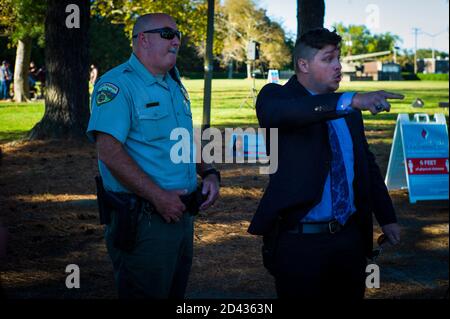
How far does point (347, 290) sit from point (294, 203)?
1.86 feet

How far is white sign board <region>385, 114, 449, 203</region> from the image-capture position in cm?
A: 907

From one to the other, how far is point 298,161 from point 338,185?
0.77 ft

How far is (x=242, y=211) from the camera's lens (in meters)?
8.40

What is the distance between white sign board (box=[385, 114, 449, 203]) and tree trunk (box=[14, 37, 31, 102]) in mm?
15197

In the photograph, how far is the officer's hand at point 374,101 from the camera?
8.82 feet

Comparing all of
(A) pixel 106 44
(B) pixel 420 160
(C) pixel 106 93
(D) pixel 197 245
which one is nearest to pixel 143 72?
(C) pixel 106 93

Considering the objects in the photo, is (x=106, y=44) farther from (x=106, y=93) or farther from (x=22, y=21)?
(x=106, y=93)

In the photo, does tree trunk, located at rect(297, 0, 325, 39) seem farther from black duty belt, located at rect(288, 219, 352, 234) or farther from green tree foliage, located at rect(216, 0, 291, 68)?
green tree foliage, located at rect(216, 0, 291, 68)

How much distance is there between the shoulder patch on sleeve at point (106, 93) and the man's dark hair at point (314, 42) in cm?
95

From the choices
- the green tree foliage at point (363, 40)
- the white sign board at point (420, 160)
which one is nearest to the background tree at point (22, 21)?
the white sign board at point (420, 160)

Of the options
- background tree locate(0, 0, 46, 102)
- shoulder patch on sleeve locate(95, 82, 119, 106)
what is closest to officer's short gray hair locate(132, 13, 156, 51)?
shoulder patch on sleeve locate(95, 82, 119, 106)

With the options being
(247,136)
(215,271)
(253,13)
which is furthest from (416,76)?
(215,271)

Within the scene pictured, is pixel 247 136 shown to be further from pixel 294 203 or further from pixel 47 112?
pixel 294 203

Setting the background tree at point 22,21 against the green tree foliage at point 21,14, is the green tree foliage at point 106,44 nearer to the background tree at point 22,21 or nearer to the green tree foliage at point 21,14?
the background tree at point 22,21
